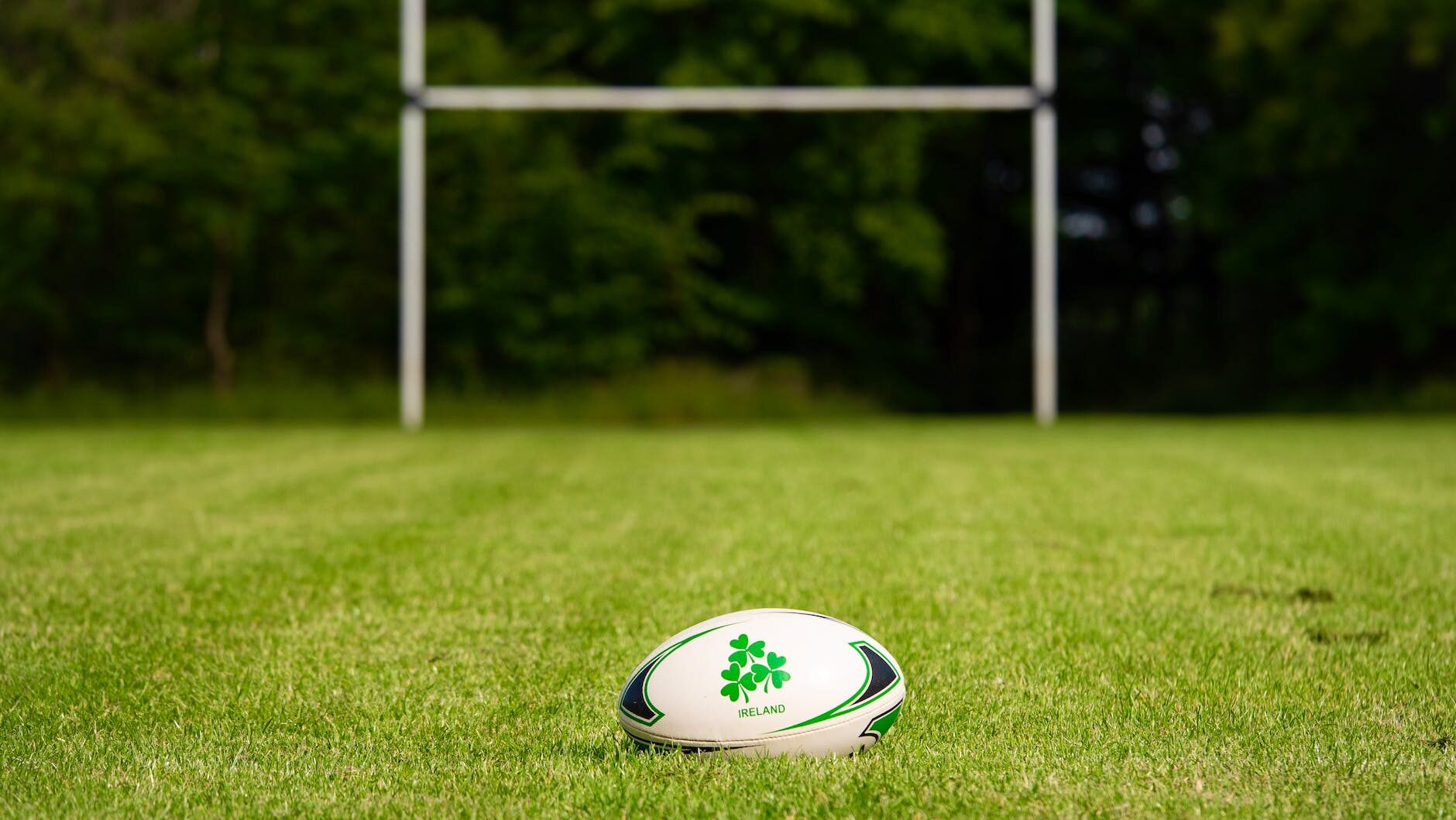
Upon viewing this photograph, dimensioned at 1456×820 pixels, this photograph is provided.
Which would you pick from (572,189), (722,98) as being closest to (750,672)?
(722,98)

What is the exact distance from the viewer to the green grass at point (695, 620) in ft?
5.92

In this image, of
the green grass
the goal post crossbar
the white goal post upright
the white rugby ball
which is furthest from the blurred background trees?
the white rugby ball

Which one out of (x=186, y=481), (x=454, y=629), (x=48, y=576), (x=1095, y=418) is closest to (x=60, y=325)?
(x=186, y=481)

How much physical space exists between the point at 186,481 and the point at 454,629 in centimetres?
351

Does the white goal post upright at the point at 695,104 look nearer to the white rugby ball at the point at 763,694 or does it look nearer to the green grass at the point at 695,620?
the green grass at the point at 695,620

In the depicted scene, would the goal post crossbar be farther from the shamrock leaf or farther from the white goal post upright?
the shamrock leaf

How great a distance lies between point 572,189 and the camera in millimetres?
13898

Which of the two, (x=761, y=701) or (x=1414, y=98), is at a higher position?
(x=1414, y=98)

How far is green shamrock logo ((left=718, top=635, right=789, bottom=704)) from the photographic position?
1.87 meters

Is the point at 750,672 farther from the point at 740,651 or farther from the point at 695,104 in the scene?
the point at 695,104

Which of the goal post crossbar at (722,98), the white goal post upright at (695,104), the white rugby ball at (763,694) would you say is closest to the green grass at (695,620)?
the white rugby ball at (763,694)

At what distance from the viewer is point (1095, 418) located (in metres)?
12.0

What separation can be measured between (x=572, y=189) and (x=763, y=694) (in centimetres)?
1247

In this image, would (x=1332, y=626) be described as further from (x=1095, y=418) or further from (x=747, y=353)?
(x=747, y=353)
